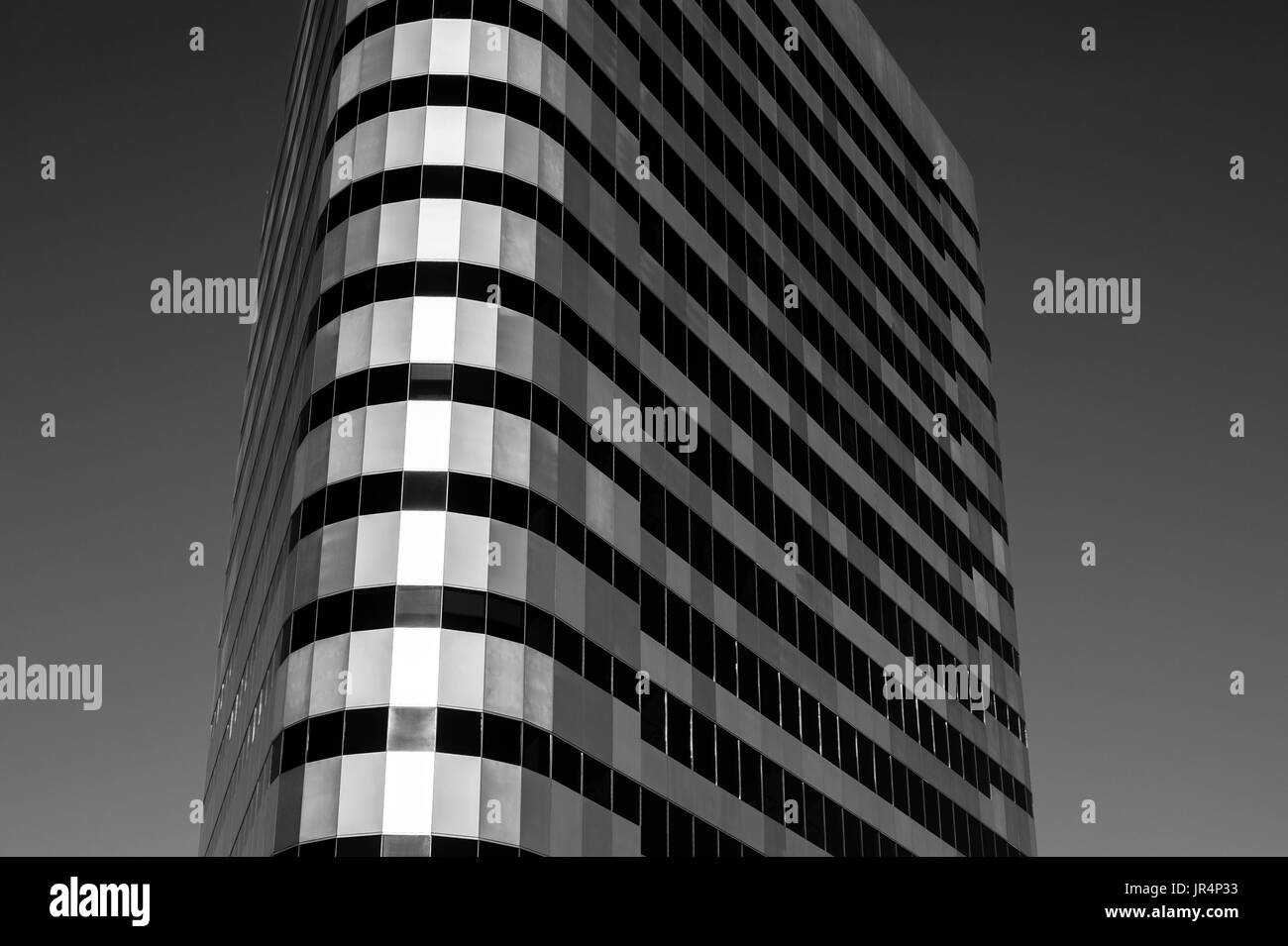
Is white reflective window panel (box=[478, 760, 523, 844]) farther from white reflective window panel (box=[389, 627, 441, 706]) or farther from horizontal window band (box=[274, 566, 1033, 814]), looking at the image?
horizontal window band (box=[274, 566, 1033, 814])

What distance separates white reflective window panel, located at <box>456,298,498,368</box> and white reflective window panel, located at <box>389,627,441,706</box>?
30.0ft

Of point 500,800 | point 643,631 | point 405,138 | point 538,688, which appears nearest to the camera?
point 500,800

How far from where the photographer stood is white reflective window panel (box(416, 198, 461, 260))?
2012 inches

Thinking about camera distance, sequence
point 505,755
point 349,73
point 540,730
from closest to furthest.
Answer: point 505,755 → point 540,730 → point 349,73

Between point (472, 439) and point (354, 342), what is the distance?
562 cm

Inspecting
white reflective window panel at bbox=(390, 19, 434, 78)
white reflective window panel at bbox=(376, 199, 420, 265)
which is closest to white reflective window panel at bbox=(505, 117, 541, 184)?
white reflective window panel at bbox=(376, 199, 420, 265)

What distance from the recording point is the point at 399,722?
44125 mm

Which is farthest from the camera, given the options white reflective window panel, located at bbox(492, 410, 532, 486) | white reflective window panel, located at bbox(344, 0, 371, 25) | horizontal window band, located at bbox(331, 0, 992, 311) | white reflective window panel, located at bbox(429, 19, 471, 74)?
white reflective window panel, located at bbox(344, 0, 371, 25)

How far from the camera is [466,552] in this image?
4669cm

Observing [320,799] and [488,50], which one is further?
[488,50]

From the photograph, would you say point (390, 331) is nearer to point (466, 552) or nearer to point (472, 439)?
point (472, 439)

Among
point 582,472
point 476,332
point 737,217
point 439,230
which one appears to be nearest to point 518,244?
point 439,230
